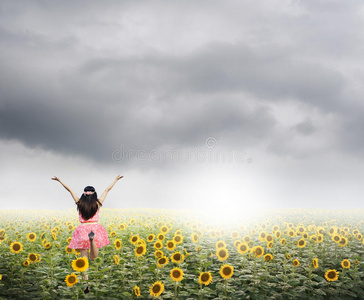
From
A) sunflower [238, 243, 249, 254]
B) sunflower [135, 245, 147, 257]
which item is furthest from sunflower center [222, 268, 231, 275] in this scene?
sunflower [135, 245, 147, 257]

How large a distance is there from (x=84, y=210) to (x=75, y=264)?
3.16m

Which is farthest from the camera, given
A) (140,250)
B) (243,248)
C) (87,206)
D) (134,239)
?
(87,206)

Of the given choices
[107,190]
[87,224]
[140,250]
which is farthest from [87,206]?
[140,250]

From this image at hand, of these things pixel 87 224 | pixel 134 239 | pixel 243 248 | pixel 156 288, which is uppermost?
pixel 87 224

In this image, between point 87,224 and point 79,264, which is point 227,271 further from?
point 87,224

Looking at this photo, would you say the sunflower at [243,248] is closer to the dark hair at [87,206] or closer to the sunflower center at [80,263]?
the sunflower center at [80,263]

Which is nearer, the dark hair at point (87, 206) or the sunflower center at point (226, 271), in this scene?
the sunflower center at point (226, 271)

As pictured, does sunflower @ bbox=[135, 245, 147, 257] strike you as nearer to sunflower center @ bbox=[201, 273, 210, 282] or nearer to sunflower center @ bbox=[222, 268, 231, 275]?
sunflower center @ bbox=[201, 273, 210, 282]

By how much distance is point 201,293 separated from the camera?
24.4 ft

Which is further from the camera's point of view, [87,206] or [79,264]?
[87,206]

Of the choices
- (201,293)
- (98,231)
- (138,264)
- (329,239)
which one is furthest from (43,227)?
(329,239)

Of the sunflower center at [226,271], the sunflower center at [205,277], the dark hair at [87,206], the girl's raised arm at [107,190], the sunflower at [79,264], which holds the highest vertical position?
the girl's raised arm at [107,190]

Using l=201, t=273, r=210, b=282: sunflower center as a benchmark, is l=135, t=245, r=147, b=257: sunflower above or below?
above

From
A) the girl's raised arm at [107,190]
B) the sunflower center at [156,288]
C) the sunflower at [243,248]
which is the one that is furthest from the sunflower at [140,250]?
the sunflower at [243,248]
